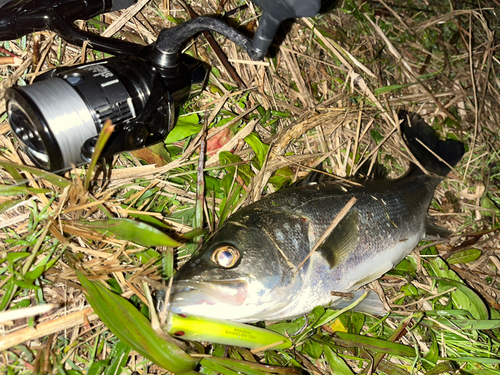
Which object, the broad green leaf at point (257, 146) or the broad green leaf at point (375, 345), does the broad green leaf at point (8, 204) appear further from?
the broad green leaf at point (375, 345)

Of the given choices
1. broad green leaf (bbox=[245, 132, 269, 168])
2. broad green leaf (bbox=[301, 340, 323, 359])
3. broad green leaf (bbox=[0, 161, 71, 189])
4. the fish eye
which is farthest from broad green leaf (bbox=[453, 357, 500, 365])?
broad green leaf (bbox=[0, 161, 71, 189])

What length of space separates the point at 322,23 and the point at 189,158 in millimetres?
1972

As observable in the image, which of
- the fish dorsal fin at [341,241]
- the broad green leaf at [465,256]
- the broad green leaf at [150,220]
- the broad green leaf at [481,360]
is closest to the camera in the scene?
the fish dorsal fin at [341,241]

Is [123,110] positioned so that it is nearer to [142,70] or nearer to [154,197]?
[142,70]

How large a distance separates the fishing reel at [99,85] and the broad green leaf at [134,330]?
78cm

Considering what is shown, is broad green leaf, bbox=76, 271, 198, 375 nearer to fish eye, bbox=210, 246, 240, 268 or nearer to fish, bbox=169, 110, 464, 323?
fish, bbox=169, 110, 464, 323

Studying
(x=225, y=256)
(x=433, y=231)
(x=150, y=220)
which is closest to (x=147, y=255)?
(x=150, y=220)

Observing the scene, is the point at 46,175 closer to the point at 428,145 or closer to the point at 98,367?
the point at 98,367

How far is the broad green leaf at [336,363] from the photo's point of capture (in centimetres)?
261

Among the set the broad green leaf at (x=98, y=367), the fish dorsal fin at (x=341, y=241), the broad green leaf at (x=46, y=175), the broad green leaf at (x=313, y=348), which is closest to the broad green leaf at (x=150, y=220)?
the broad green leaf at (x=46, y=175)

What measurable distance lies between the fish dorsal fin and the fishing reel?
1.22 metres

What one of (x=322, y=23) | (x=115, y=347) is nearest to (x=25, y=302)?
(x=115, y=347)

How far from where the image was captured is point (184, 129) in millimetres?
2760

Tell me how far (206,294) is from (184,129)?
4.43 feet
